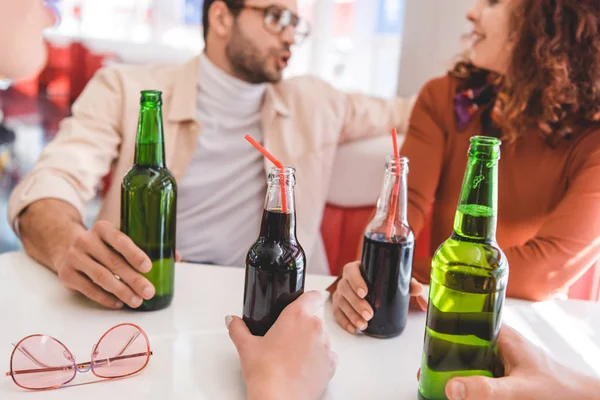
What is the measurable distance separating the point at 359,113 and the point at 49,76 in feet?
8.66

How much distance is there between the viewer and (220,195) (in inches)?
64.7

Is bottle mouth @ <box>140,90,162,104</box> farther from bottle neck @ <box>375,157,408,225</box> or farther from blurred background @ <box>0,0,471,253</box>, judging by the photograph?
blurred background @ <box>0,0,471,253</box>

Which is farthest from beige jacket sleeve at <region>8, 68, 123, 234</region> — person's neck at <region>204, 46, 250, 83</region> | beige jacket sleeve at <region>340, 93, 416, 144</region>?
beige jacket sleeve at <region>340, 93, 416, 144</region>

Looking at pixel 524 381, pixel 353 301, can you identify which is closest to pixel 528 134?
pixel 353 301

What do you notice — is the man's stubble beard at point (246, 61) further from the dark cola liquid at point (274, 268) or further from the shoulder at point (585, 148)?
the dark cola liquid at point (274, 268)

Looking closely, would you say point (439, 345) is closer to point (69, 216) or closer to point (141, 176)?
point (141, 176)

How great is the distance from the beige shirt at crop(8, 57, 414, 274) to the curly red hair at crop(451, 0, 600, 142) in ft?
1.74

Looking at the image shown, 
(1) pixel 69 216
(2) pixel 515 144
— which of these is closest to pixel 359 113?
(2) pixel 515 144

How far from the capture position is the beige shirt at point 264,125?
1546 millimetres

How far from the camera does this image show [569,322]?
0.97 meters

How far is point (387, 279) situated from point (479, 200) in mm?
227

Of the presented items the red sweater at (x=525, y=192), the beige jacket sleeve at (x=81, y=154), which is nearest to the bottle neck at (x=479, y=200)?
the red sweater at (x=525, y=192)

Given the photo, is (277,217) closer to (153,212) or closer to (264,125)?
(153,212)

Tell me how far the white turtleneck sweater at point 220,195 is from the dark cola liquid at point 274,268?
91 cm
